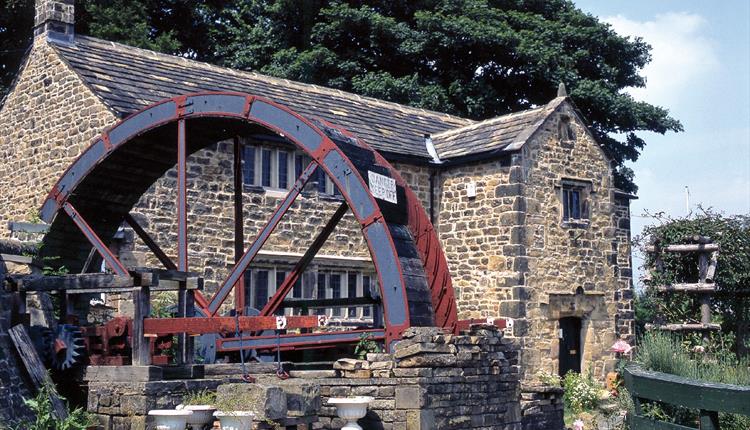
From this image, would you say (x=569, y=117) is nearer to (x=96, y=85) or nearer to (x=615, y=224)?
(x=615, y=224)

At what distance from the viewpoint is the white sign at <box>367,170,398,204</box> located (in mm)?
11383

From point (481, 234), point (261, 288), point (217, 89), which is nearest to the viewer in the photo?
point (261, 288)

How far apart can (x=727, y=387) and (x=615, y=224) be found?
15.9 m

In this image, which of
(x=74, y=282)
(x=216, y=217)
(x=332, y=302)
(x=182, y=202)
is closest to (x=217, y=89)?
(x=216, y=217)

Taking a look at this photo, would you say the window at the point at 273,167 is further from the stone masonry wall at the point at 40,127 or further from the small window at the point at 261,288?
the stone masonry wall at the point at 40,127

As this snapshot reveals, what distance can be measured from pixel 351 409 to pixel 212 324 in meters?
2.06

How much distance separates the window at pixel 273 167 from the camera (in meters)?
18.3

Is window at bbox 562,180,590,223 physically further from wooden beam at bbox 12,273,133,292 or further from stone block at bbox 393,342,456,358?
wooden beam at bbox 12,273,133,292

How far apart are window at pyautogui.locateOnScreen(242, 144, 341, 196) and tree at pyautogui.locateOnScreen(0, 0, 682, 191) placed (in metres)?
11.1

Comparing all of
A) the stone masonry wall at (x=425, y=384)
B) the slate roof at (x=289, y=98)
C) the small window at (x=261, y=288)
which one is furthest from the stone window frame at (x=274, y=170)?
the stone masonry wall at (x=425, y=384)

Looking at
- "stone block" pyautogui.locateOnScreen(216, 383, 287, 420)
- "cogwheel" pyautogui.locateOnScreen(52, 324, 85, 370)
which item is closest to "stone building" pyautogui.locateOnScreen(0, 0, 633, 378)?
"cogwheel" pyautogui.locateOnScreen(52, 324, 85, 370)

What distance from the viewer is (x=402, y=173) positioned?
65.9 feet

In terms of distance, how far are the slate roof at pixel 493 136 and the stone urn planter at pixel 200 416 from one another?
36.2 ft

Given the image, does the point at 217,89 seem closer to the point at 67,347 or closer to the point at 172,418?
the point at 67,347
